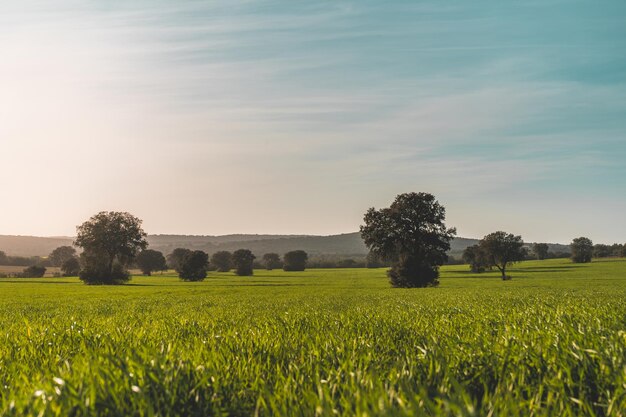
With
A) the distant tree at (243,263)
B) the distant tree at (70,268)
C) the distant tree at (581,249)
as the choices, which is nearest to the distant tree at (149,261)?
the distant tree at (70,268)

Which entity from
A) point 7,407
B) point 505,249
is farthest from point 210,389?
point 505,249

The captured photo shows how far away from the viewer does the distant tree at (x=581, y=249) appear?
6555 inches

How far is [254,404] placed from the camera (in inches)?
120

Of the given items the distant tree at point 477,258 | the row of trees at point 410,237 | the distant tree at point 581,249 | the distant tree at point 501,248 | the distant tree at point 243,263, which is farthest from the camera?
the distant tree at point 581,249

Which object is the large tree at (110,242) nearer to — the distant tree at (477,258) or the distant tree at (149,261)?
the distant tree at (149,261)

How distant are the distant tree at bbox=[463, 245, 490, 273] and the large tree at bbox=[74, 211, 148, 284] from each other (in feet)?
277

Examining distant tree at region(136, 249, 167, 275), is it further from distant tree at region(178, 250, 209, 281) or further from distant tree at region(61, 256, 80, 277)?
distant tree at region(178, 250, 209, 281)

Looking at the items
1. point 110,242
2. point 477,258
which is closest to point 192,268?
point 110,242

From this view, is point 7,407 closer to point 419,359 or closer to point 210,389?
point 210,389

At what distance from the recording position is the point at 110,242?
11194 cm

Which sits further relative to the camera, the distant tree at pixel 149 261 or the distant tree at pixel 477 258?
the distant tree at pixel 149 261

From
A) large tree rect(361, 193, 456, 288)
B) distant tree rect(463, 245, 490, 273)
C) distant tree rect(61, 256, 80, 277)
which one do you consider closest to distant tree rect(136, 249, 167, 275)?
distant tree rect(61, 256, 80, 277)

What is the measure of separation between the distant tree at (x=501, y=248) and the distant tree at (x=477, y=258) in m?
1.57

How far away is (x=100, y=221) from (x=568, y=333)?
121 m
